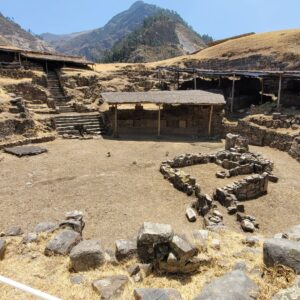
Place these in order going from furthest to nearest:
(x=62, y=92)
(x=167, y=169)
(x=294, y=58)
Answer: (x=294, y=58), (x=62, y=92), (x=167, y=169)

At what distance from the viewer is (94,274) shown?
19.6 ft

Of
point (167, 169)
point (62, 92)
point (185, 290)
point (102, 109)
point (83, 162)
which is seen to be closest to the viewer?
point (185, 290)

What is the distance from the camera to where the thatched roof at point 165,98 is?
23.1 metres

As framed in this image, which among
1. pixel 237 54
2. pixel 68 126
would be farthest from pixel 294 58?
pixel 68 126

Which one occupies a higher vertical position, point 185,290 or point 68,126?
point 185,290

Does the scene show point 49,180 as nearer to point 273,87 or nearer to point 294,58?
point 273,87

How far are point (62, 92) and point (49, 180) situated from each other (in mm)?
17989

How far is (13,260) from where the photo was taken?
6.63 meters

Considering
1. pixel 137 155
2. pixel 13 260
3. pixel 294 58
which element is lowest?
pixel 137 155

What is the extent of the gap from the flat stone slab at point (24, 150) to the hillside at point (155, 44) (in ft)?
226

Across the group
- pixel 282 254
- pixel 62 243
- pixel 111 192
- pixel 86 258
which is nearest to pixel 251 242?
pixel 282 254

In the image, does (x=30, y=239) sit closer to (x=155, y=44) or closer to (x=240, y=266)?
(x=240, y=266)

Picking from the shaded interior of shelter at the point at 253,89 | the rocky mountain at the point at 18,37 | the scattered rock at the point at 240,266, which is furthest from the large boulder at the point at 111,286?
the rocky mountain at the point at 18,37

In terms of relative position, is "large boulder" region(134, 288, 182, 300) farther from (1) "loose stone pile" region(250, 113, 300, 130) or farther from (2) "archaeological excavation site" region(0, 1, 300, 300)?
(1) "loose stone pile" region(250, 113, 300, 130)
